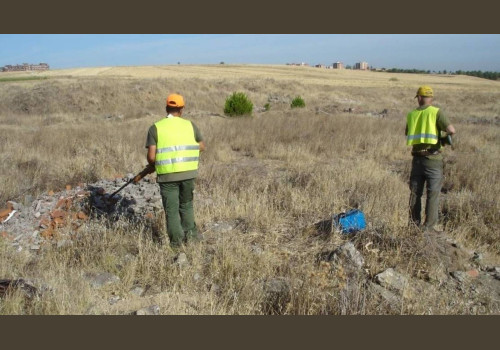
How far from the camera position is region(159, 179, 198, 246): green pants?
4.33 m

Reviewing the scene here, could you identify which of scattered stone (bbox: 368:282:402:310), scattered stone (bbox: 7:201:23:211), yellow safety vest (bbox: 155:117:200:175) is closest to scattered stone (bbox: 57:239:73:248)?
scattered stone (bbox: 7:201:23:211)

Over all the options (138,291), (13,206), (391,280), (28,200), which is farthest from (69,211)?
(391,280)

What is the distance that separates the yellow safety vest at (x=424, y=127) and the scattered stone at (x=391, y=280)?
5.96ft

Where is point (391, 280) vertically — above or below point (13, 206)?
below

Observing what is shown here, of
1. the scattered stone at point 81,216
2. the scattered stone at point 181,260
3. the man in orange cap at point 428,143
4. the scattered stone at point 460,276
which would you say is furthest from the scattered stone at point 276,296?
the scattered stone at point 81,216

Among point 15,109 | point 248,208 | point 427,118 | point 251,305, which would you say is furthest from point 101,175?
point 15,109

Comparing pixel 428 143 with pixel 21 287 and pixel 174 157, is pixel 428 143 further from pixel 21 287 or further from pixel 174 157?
pixel 21 287

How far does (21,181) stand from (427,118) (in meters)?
7.19

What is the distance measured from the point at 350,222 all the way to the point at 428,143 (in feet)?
4.55

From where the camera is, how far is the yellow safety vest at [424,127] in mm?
4711

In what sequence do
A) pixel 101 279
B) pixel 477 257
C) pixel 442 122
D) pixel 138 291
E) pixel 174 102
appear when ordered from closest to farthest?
pixel 138 291 → pixel 101 279 → pixel 174 102 → pixel 477 257 → pixel 442 122

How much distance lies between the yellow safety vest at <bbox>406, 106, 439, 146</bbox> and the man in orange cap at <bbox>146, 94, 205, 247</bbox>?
2720 mm

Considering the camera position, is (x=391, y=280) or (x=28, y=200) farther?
(x=28, y=200)

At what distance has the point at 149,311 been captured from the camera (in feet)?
10.2
